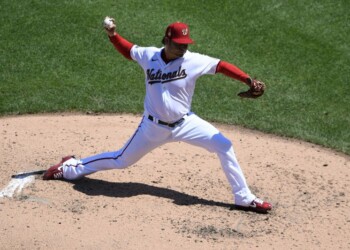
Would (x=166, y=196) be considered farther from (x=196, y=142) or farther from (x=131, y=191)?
(x=196, y=142)

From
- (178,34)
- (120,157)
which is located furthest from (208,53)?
(178,34)

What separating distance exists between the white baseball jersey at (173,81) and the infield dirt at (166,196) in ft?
3.20

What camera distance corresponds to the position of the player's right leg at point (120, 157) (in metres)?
7.11

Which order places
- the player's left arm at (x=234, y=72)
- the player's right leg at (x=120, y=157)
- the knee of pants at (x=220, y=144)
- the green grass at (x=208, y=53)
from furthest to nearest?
1. the green grass at (x=208, y=53)
2. the player's right leg at (x=120, y=157)
3. the knee of pants at (x=220, y=144)
4. the player's left arm at (x=234, y=72)

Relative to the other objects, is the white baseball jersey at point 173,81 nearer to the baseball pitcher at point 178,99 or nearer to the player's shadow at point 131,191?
the baseball pitcher at point 178,99

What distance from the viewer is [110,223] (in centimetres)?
680

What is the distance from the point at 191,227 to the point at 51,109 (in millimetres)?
3686

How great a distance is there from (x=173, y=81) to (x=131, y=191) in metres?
1.34

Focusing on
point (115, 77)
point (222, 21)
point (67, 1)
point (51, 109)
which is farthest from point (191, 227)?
point (67, 1)

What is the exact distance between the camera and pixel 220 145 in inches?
276

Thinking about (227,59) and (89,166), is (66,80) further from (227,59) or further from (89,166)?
(89,166)

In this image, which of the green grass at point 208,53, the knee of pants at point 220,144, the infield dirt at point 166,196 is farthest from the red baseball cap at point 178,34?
the green grass at point 208,53

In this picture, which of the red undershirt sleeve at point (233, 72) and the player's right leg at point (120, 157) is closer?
the red undershirt sleeve at point (233, 72)

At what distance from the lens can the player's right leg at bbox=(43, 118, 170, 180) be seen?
711cm
